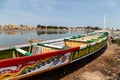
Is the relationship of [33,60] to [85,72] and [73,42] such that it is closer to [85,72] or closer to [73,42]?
[85,72]

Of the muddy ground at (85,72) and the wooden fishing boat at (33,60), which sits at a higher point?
the wooden fishing boat at (33,60)

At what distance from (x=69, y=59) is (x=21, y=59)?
2.87 meters

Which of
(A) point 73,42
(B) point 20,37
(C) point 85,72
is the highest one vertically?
(A) point 73,42

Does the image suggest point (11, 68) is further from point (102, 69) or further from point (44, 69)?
point (102, 69)

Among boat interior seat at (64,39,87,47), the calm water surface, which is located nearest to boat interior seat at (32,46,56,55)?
boat interior seat at (64,39,87,47)

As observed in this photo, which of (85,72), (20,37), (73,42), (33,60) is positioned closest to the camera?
(33,60)

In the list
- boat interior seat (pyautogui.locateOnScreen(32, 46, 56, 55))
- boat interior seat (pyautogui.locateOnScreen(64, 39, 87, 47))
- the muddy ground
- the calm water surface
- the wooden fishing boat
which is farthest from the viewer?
the calm water surface

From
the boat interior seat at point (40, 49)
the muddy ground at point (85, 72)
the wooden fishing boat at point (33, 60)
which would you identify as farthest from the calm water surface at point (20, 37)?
the muddy ground at point (85, 72)

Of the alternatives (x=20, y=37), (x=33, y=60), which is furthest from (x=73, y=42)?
(x=20, y=37)

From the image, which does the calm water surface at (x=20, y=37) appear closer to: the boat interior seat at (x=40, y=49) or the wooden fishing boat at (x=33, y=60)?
the boat interior seat at (x=40, y=49)

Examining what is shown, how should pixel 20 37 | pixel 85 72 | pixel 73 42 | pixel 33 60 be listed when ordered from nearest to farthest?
pixel 33 60, pixel 85 72, pixel 73 42, pixel 20 37

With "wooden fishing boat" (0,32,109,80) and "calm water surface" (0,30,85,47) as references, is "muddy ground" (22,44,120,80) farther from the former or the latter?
"calm water surface" (0,30,85,47)

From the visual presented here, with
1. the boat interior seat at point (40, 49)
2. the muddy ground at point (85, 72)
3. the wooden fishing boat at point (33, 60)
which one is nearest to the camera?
the wooden fishing boat at point (33, 60)

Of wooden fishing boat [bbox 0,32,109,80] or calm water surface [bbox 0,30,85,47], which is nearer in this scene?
wooden fishing boat [bbox 0,32,109,80]
